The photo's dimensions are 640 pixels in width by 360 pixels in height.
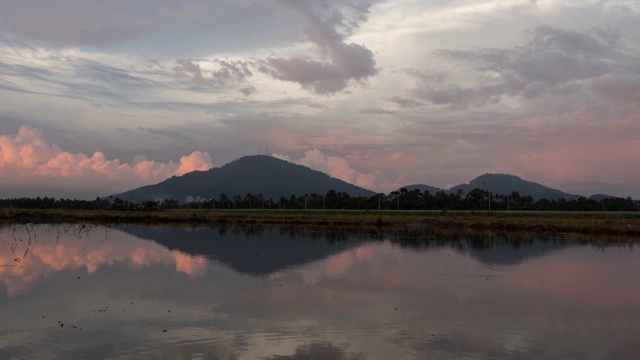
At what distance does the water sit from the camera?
1095cm

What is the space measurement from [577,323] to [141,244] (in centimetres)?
3073

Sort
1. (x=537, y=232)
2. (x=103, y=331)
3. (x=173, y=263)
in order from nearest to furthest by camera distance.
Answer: (x=103, y=331)
(x=173, y=263)
(x=537, y=232)

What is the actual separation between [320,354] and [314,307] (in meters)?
4.56

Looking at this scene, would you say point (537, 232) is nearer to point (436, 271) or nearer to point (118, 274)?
point (436, 271)

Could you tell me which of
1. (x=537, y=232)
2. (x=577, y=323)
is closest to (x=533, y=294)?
(x=577, y=323)

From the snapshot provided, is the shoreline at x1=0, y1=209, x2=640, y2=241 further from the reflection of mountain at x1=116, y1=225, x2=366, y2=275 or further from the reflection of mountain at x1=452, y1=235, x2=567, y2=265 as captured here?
the reflection of mountain at x1=116, y1=225, x2=366, y2=275

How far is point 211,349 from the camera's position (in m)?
10.7

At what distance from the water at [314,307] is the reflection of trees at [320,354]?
23mm

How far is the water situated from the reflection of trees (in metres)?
0.02

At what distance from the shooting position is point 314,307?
15.0 m

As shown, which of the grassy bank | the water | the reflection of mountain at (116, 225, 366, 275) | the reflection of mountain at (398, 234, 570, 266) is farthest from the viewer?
the grassy bank

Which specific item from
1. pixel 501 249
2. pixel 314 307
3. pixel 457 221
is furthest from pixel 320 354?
pixel 457 221

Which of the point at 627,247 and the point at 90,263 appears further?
the point at 627,247

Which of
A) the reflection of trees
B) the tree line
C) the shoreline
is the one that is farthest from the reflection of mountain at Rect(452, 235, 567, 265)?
the tree line
